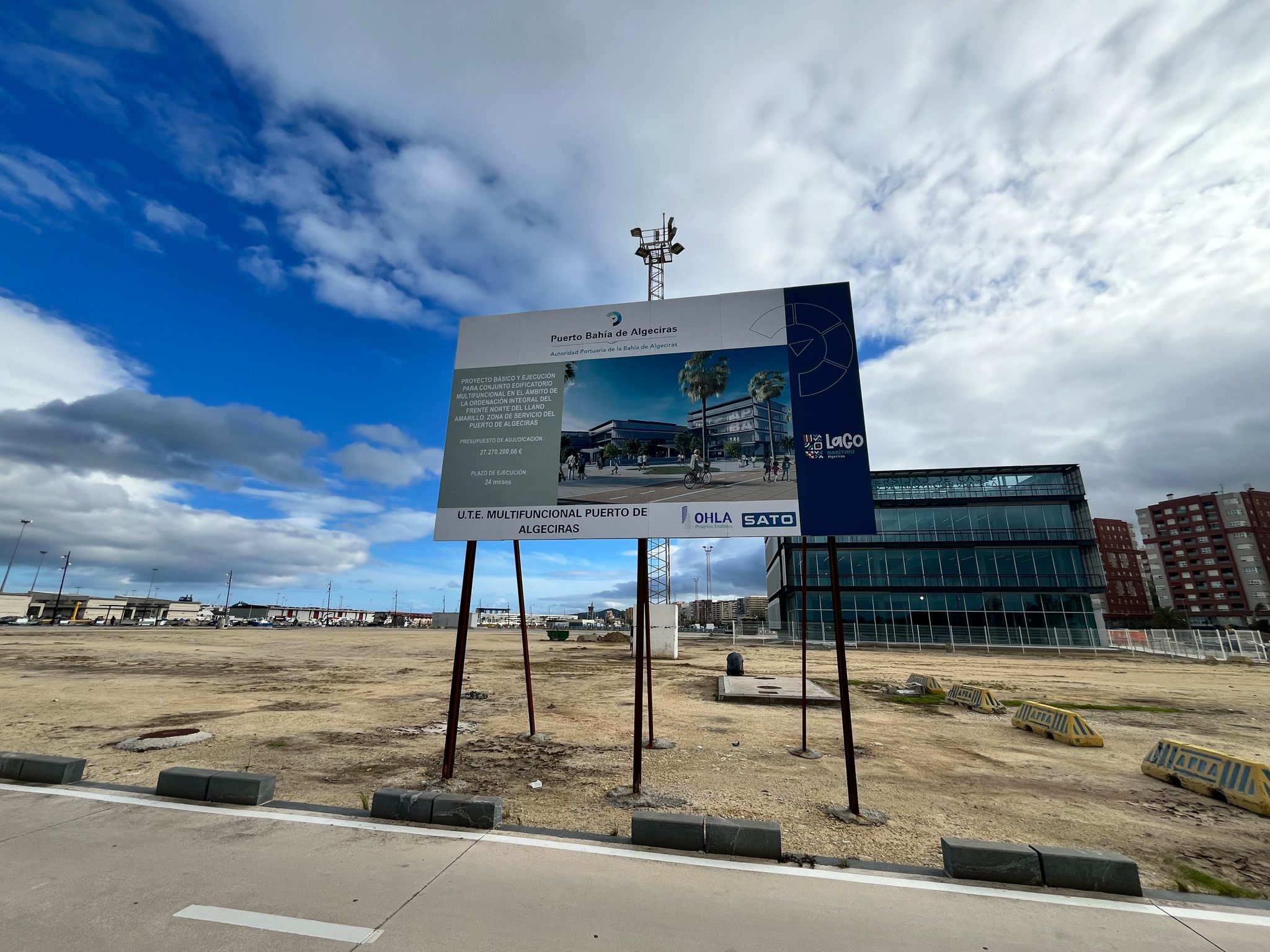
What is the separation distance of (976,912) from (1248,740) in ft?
45.3

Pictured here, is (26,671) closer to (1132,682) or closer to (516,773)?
(516,773)

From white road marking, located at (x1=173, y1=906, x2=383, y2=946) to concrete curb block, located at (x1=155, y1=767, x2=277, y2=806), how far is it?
2.47 meters

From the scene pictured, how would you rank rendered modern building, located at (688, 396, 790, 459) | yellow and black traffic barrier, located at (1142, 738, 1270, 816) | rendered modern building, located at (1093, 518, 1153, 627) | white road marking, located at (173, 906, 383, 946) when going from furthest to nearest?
1. rendered modern building, located at (1093, 518, 1153, 627)
2. rendered modern building, located at (688, 396, 790, 459)
3. yellow and black traffic barrier, located at (1142, 738, 1270, 816)
4. white road marking, located at (173, 906, 383, 946)

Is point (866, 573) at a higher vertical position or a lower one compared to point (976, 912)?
higher

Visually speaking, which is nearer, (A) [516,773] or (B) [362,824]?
(B) [362,824]

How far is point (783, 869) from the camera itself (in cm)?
474

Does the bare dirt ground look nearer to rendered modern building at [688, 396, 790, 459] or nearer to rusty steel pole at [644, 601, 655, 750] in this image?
rusty steel pole at [644, 601, 655, 750]

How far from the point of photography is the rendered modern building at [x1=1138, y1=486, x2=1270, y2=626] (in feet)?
352

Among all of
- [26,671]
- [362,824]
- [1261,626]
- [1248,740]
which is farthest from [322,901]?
[1261,626]

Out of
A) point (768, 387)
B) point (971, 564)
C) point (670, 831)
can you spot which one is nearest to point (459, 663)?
point (670, 831)

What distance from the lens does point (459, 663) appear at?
749 centimetres

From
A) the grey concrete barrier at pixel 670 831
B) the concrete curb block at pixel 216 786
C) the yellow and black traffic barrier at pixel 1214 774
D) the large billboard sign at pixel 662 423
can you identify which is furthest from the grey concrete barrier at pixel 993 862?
the concrete curb block at pixel 216 786

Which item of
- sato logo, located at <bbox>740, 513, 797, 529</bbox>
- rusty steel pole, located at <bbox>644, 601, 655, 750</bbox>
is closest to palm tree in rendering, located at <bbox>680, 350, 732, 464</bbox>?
sato logo, located at <bbox>740, 513, 797, 529</bbox>

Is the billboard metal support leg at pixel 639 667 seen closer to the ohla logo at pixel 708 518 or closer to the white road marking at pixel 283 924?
the ohla logo at pixel 708 518
